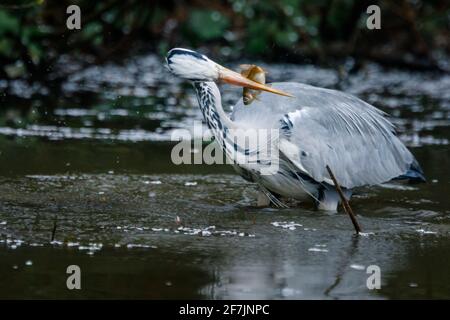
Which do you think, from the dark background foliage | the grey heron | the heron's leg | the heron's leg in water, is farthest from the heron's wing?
the dark background foliage

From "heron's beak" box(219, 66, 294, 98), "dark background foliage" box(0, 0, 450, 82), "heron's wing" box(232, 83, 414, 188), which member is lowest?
"heron's wing" box(232, 83, 414, 188)

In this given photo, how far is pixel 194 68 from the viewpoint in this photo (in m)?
6.89

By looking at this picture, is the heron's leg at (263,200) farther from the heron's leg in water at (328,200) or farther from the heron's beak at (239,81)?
the heron's beak at (239,81)

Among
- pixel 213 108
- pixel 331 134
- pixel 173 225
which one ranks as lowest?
pixel 173 225

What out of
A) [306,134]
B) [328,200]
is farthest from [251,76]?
[328,200]

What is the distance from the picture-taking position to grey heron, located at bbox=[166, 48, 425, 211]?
7.06 metres

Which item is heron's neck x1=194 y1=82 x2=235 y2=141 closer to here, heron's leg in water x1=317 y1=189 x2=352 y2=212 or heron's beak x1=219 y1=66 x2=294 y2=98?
heron's beak x1=219 y1=66 x2=294 y2=98

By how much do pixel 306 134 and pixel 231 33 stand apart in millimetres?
A: 11528

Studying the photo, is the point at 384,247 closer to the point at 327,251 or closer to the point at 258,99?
the point at 327,251

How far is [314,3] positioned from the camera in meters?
17.9

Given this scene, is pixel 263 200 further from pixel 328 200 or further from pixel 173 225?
pixel 173 225

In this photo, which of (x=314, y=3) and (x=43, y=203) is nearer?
(x=43, y=203)
